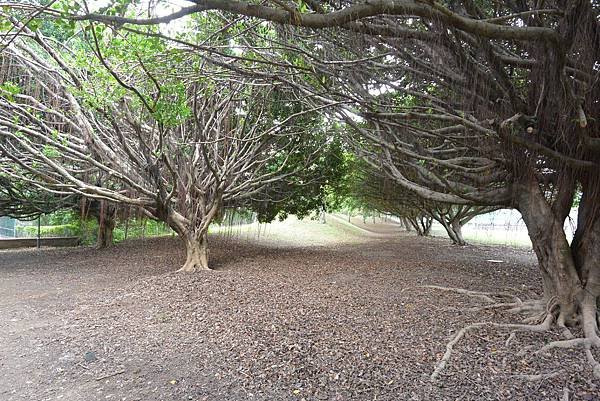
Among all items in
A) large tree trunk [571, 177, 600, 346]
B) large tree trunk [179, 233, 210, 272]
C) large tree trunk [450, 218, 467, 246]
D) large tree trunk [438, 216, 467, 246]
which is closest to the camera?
large tree trunk [571, 177, 600, 346]

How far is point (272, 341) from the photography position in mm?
3268

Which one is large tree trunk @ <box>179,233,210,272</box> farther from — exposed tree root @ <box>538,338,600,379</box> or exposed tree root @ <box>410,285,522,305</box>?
exposed tree root @ <box>538,338,600,379</box>

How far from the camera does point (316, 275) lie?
617 centimetres

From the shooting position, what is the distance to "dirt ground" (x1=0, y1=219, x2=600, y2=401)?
98.5 inches

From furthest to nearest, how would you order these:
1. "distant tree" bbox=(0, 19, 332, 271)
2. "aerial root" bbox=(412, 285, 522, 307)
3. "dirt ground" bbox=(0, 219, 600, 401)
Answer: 1. "distant tree" bbox=(0, 19, 332, 271)
2. "aerial root" bbox=(412, 285, 522, 307)
3. "dirt ground" bbox=(0, 219, 600, 401)

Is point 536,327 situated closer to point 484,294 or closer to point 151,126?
point 484,294

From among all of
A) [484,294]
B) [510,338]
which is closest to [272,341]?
[510,338]

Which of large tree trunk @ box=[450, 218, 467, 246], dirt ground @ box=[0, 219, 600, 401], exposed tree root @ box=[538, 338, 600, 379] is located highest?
large tree trunk @ box=[450, 218, 467, 246]

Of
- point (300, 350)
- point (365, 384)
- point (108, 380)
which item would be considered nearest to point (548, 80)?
point (365, 384)

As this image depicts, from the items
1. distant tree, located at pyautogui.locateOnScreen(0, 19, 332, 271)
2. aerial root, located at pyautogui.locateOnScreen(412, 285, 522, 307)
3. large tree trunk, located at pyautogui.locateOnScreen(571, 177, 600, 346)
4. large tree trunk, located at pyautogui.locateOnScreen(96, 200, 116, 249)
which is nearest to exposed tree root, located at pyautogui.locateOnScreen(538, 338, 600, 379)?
large tree trunk, located at pyautogui.locateOnScreen(571, 177, 600, 346)

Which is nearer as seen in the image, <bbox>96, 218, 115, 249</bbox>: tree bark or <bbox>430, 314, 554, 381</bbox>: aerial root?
<bbox>430, 314, 554, 381</bbox>: aerial root

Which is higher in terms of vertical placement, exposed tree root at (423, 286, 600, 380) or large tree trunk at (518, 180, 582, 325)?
large tree trunk at (518, 180, 582, 325)

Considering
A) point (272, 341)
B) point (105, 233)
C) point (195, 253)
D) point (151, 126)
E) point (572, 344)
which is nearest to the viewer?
point (572, 344)

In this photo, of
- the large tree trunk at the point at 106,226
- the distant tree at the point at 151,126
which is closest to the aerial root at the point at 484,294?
the distant tree at the point at 151,126
